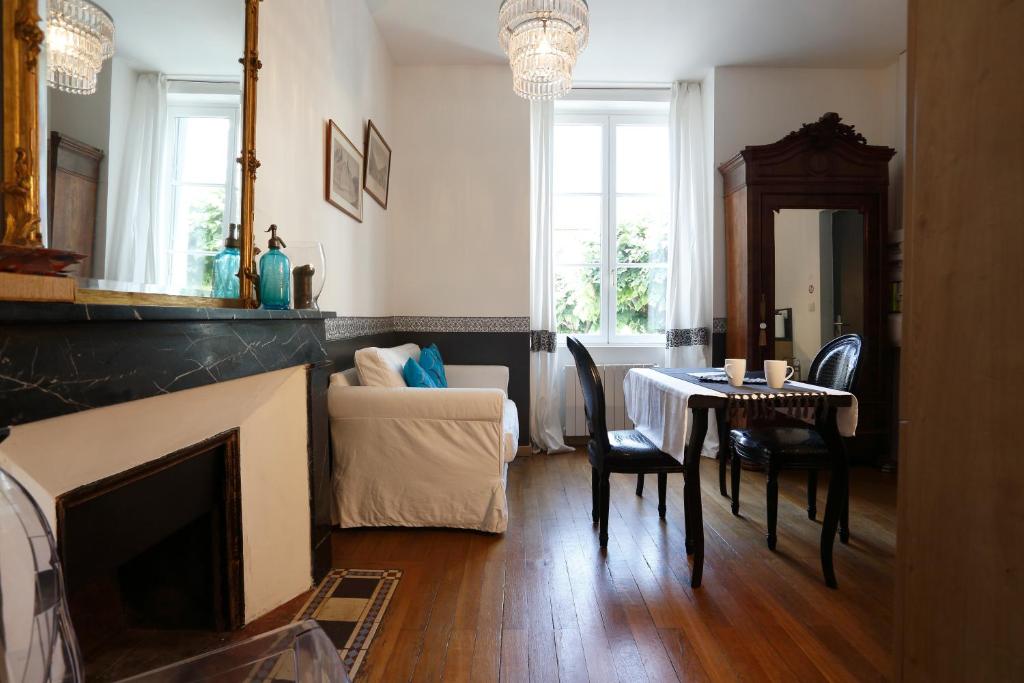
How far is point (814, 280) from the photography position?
374 cm

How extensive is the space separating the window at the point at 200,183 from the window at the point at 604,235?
10.1ft

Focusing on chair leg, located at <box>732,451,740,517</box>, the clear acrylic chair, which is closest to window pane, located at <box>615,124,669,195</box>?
chair leg, located at <box>732,451,740,517</box>

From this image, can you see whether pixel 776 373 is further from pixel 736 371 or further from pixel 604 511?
pixel 604 511

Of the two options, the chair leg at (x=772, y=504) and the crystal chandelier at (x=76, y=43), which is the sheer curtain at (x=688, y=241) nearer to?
the chair leg at (x=772, y=504)

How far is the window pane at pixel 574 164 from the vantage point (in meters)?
4.54

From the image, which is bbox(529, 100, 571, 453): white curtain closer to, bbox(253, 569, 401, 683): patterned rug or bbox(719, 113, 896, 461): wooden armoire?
bbox(719, 113, 896, 461): wooden armoire

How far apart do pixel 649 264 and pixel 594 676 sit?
3.54 metres

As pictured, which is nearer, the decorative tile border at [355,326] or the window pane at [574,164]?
the decorative tile border at [355,326]

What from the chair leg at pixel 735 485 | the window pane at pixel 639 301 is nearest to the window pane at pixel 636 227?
the window pane at pixel 639 301

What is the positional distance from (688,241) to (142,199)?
12.6 ft

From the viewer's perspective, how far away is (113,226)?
1.21 metres

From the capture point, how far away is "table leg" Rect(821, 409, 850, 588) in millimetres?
2062

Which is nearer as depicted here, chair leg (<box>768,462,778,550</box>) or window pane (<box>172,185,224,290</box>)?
window pane (<box>172,185,224,290</box>)

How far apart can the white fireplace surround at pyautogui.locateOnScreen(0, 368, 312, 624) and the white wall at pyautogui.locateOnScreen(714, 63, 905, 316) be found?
3550 mm
